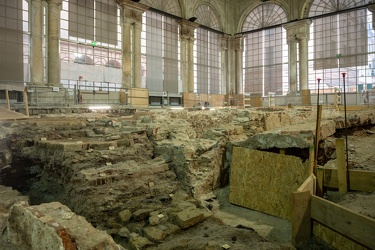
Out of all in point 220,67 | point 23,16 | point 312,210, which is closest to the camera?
point 312,210

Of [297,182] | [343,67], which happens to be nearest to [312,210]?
[297,182]

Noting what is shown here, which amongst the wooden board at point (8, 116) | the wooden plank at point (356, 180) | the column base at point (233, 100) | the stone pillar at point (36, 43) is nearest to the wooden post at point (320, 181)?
the wooden plank at point (356, 180)

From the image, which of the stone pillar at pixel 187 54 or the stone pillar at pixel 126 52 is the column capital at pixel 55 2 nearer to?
the stone pillar at pixel 126 52

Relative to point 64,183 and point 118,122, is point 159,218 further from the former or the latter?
point 118,122

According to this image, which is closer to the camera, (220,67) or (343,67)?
(343,67)

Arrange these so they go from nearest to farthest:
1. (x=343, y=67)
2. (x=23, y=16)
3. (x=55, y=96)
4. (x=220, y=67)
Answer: (x=55, y=96) → (x=23, y=16) → (x=343, y=67) → (x=220, y=67)

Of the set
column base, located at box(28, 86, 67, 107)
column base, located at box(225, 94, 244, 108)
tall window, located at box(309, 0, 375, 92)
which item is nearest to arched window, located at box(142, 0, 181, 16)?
column base, located at box(225, 94, 244, 108)

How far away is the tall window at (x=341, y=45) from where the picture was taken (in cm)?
2133

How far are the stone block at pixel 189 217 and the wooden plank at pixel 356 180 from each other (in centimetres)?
239

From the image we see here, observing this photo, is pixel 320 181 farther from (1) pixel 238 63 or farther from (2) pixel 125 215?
(1) pixel 238 63

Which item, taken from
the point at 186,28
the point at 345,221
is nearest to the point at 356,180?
the point at 345,221

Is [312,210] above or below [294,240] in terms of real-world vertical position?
above

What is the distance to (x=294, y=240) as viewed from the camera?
3.66 m

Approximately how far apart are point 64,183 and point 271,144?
4.72m
